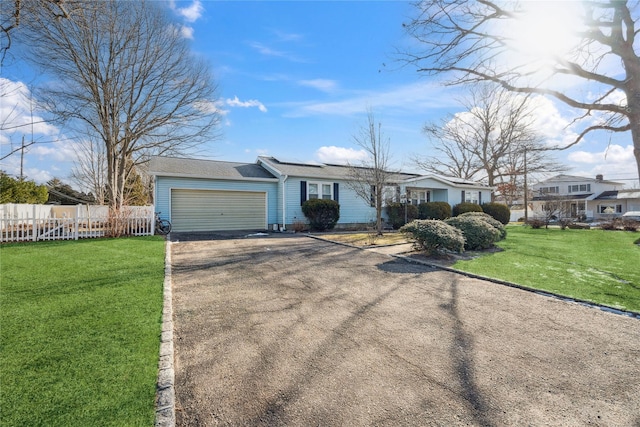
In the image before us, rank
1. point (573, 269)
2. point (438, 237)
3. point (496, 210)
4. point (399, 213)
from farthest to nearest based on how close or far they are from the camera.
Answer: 1. point (496, 210)
2. point (399, 213)
3. point (438, 237)
4. point (573, 269)

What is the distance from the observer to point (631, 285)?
5.96m

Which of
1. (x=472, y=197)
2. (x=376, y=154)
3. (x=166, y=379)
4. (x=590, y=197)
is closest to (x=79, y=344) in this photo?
(x=166, y=379)

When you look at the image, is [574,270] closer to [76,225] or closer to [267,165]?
[267,165]

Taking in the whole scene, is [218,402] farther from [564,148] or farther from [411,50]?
[564,148]

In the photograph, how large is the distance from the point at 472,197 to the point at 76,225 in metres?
23.5

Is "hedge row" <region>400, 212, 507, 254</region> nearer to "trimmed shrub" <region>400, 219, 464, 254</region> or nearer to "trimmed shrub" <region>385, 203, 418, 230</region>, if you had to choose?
"trimmed shrub" <region>400, 219, 464, 254</region>

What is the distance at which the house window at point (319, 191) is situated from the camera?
16953 mm

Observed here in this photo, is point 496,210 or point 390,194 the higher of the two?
point 390,194

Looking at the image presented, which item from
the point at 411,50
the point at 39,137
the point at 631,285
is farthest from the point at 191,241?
the point at 631,285

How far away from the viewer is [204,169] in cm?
1577

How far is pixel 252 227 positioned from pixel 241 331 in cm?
1330

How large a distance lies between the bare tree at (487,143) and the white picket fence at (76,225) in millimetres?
25863

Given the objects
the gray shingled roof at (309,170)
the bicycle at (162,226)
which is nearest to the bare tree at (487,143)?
the gray shingled roof at (309,170)

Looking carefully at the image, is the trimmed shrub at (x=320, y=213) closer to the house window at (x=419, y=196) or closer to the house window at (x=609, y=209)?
the house window at (x=419, y=196)
